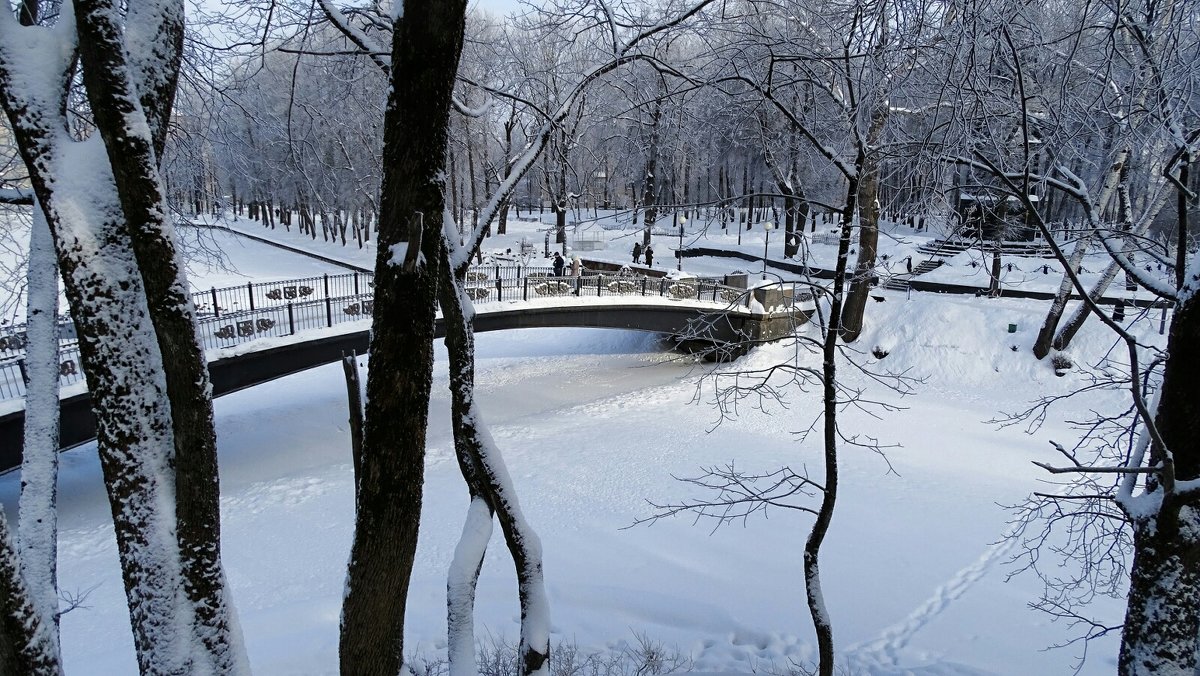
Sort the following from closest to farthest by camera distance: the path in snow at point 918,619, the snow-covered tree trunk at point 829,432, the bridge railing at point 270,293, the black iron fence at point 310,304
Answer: the snow-covered tree trunk at point 829,432
the path in snow at point 918,619
the black iron fence at point 310,304
the bridge railing at point 270,293

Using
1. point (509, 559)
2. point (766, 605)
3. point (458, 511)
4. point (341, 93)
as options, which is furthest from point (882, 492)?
point (341, 93)

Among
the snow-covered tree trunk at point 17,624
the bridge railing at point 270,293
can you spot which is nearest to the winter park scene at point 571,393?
the snow-covered tree trunk at point 17,624

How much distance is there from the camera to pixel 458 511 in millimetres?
11844

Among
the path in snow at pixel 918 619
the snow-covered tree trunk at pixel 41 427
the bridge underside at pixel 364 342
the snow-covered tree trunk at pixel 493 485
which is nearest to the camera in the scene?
the snow-covered tree trunk at pixel 41 427

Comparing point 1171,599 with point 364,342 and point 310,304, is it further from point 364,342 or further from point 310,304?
point 310,304

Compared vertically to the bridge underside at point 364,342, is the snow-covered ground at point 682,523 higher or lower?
lower

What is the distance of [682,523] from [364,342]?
8982 millimetres

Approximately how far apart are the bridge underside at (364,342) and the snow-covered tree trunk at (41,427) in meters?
3.81

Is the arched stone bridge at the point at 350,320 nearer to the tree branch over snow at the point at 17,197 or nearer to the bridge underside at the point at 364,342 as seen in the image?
the bridge underside at the point at 364,342

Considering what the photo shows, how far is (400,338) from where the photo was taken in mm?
3742

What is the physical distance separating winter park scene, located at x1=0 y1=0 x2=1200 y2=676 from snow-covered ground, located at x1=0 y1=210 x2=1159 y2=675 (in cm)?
8

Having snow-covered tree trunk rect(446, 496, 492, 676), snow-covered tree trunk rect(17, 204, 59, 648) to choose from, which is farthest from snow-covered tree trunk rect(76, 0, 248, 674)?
snow-covered tree trunk rect(17, 204, 59, 648)

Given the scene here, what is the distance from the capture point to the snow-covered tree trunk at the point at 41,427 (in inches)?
174

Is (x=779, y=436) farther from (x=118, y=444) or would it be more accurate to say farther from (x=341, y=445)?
(x=118, y=444)
